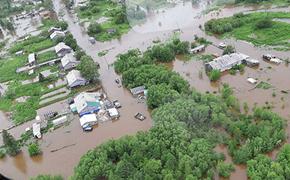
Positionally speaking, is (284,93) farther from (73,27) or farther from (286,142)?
(73,27)

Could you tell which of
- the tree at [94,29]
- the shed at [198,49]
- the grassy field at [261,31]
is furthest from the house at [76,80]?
the grassy field at [261,31]

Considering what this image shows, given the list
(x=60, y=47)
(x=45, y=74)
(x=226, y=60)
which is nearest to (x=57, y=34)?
(x=60, y=47)

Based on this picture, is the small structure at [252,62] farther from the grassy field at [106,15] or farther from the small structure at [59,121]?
the small structure at [59,121]

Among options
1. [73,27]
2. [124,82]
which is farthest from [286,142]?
[73,27]

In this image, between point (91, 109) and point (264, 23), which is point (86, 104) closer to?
point (91, 109)

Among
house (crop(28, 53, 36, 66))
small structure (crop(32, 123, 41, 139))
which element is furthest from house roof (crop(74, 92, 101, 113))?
house (crop(28, 53, 36, 66))
